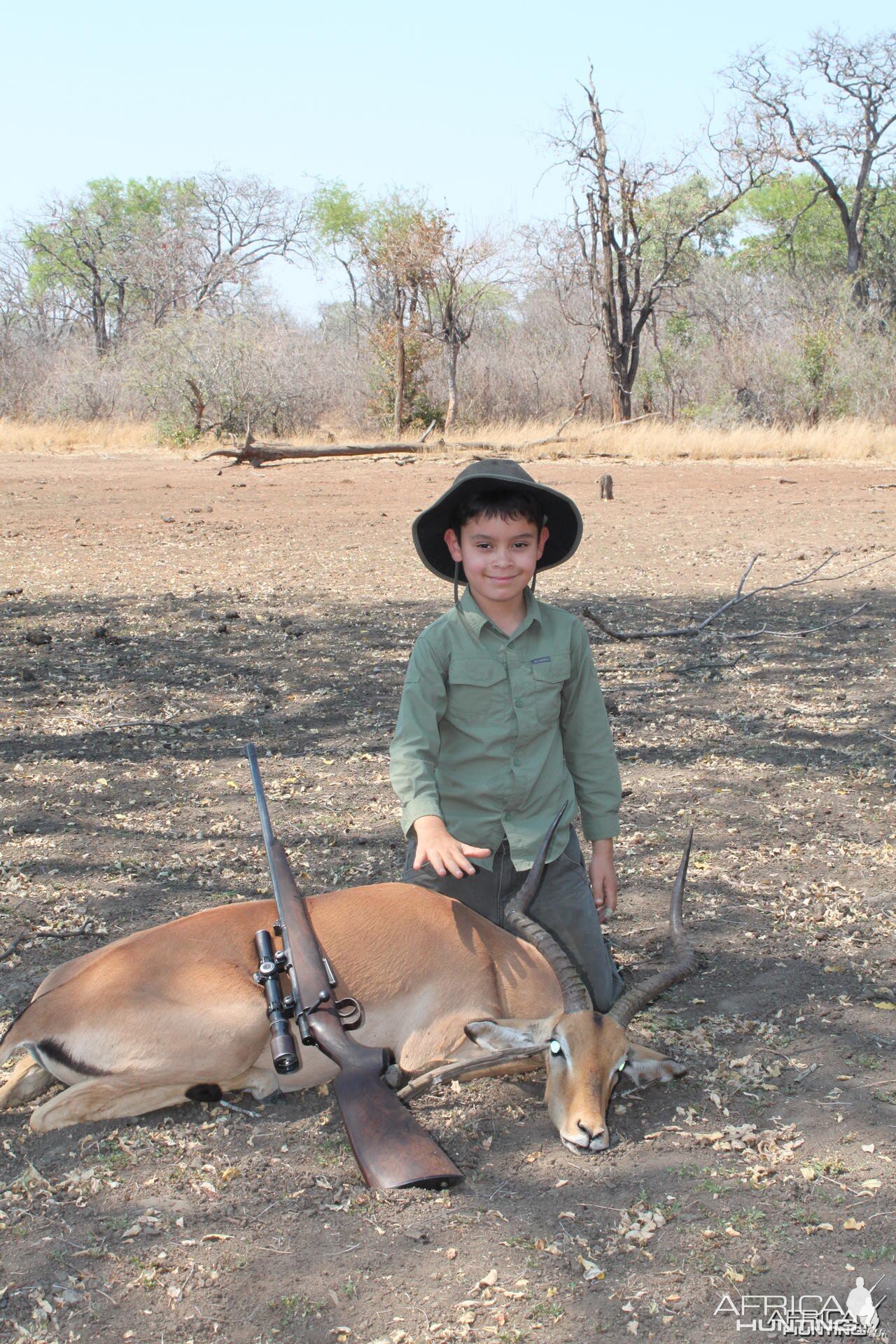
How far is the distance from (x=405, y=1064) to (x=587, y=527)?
10.8m

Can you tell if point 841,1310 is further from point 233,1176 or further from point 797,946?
point 797,946

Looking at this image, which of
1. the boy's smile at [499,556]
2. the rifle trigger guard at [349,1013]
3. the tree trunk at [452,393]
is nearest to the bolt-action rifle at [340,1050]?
the rifle trigger guard at [349,1013]

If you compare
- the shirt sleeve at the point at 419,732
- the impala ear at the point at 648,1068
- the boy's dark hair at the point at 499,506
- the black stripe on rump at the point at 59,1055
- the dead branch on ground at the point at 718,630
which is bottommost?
the impala ear at the point at 648,1068

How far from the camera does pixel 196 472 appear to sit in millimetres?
18891

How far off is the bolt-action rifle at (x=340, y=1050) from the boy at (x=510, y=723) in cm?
45

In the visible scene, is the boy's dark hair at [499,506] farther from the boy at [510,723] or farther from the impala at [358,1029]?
the impala at [358,1029]

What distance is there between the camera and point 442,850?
342cm

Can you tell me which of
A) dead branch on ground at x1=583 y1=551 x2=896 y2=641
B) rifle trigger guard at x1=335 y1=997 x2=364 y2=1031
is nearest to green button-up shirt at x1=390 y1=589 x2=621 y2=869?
rifle trigger guard at x1=335 y1=997 x2=364 y2=1031

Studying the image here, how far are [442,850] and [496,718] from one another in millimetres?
626

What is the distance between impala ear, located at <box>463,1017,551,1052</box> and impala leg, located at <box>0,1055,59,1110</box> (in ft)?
3.92

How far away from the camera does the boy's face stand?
3764 millimetres

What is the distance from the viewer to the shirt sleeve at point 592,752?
4.04 m

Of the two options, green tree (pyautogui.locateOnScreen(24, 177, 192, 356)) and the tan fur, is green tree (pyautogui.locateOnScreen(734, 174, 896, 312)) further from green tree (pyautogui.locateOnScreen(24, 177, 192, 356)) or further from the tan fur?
the tan fur

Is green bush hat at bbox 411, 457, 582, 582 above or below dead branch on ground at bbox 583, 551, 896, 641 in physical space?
above
